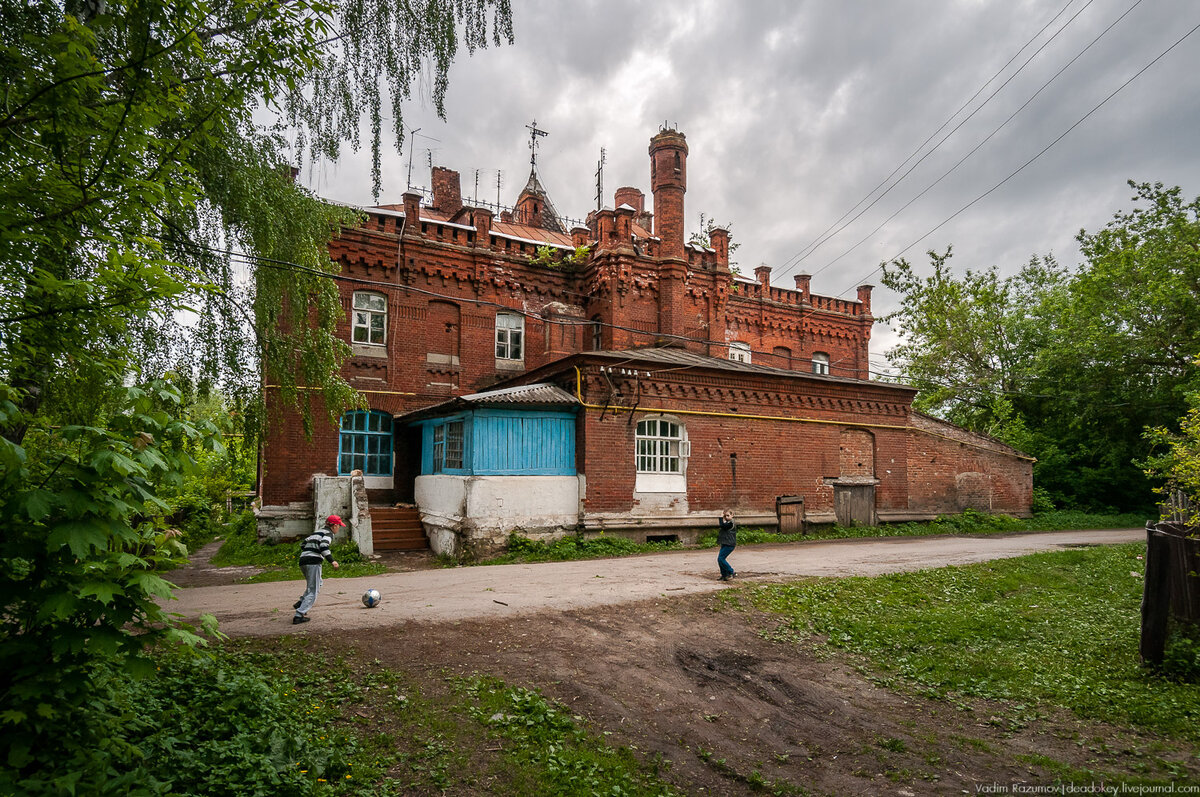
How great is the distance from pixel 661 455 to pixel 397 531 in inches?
270

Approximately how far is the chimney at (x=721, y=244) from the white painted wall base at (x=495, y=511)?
1151cm

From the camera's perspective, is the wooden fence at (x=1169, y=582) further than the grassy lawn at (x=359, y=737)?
Yes

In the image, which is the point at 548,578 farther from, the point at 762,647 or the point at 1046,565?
the point at 1046,565

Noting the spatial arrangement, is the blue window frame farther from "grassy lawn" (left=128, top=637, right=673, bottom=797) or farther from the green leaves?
the green leaves

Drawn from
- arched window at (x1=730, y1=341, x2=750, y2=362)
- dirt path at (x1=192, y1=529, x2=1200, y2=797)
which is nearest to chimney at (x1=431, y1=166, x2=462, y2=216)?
arched window at (x1=730, y1=341, x2=750, y2=362)

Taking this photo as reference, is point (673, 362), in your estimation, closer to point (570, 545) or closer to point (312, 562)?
point (570, 545)

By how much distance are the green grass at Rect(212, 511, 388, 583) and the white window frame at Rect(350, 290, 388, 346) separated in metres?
5.74

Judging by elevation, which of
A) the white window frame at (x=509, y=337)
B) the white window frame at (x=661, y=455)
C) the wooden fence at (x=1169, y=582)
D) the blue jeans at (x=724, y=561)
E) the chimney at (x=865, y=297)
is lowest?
the blue jeans at (x=724, y=561)

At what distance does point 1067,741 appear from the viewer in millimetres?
5188

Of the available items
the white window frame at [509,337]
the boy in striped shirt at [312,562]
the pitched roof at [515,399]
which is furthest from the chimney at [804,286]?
the boy in striped shirt at [312,562]

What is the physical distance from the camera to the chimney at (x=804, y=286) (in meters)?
26.8

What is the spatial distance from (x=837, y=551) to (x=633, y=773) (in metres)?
11.5

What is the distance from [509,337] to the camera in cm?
1994

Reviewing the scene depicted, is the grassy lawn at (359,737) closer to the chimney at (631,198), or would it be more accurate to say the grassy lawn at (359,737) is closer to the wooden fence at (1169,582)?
the wooden fence at (1169,582)
